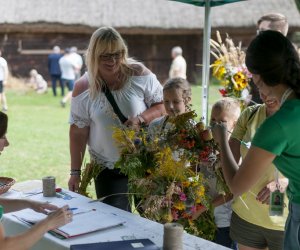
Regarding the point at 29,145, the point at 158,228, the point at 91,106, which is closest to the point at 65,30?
the point at 29,145

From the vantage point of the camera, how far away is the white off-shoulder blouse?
280 cm

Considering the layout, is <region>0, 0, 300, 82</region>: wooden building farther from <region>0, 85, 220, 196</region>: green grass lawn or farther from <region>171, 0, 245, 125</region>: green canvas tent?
<region>171, 0, 245, 125</region>: green canvas tent

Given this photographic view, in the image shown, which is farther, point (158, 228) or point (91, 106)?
point (91, 106)

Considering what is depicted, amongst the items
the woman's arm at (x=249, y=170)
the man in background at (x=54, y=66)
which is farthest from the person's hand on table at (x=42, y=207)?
the man in background at (x=54, y=66)

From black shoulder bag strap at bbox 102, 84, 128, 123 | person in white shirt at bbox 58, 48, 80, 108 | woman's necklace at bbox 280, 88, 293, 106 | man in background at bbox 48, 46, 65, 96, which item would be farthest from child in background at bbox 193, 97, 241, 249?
man in background at bbox 48, 46, 65, 96

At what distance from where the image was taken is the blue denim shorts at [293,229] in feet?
5.50

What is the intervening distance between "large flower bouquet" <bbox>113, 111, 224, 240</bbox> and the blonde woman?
2.02 ft

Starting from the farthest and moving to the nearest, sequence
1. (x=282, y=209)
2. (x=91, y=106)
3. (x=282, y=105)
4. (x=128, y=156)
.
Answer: (x=91, y=106) → (x=128, y=156) → (x=282, y=209) → (x=282, y=105)

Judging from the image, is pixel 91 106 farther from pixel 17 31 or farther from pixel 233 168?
pixel 17 31

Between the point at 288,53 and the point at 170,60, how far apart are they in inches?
553

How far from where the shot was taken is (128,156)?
82.7 inches

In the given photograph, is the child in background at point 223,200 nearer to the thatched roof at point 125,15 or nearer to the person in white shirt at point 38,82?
the person in white shirt at point 38,82

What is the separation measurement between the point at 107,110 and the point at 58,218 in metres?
1.01

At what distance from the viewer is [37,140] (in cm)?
795
